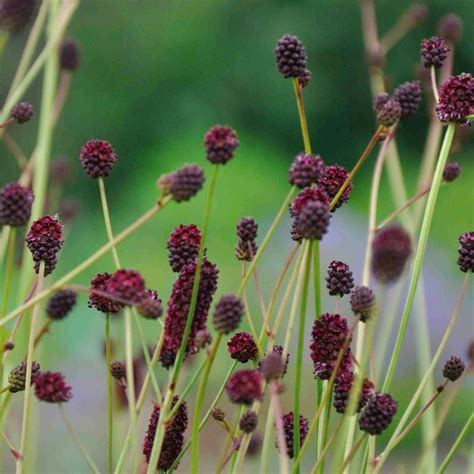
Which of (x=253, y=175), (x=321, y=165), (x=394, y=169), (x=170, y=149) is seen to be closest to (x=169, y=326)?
(x=321, y=165)

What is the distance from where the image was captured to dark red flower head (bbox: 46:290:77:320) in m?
0.67

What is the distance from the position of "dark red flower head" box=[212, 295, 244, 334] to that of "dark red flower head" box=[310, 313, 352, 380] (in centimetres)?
10

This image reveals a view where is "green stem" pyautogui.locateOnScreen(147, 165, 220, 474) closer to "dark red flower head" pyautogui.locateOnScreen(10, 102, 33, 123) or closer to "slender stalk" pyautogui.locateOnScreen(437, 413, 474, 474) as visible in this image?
"slender stalk" pyautogui.locateOnScreen(437, 413, 474, 474)

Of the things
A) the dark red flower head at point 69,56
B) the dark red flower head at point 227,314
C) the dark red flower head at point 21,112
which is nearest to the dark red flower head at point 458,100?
the dark red flower head at point 227,314

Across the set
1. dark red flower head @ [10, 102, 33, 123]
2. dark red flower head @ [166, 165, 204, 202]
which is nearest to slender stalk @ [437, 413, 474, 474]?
dark red flower head @ [166, 165, 204, 202]

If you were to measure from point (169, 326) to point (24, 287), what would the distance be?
0.44 metres

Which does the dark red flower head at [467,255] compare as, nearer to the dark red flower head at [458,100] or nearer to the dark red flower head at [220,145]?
the dark red flower head at [458,100]

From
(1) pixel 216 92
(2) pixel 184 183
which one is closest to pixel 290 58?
(2) pixel 184 183

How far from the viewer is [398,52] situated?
5145mm

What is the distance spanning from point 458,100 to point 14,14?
46cm

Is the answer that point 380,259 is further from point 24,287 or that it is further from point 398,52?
point 398,52

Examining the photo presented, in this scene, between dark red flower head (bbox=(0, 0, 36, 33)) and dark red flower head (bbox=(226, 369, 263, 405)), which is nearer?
dark red flower head (bbox=(226, 369, 263, 405))

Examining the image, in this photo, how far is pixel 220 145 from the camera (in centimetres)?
56

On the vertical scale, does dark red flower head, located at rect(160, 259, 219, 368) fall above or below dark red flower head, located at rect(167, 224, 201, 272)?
below
